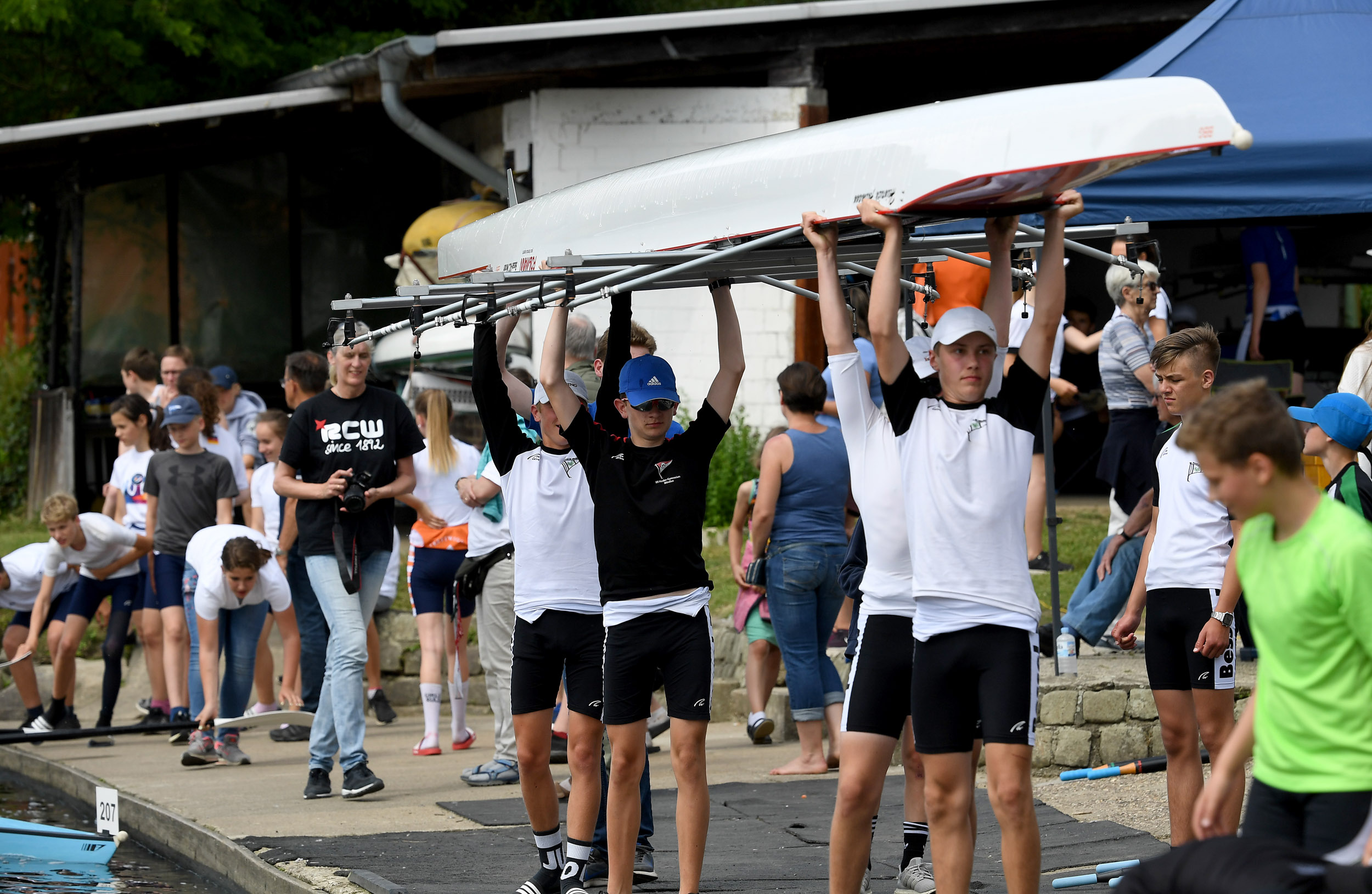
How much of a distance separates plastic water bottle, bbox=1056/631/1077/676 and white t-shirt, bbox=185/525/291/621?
4531mm

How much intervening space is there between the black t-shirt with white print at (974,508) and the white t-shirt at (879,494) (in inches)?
10.4

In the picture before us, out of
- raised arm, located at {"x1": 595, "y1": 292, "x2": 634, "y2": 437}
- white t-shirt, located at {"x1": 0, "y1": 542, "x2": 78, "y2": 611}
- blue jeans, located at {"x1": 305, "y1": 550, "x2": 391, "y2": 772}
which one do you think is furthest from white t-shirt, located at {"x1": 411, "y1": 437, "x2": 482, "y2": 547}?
raised arm, located at {"x1": 595, "y1": 292, "x2": 634, "y2": 437}

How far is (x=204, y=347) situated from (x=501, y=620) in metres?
10.8

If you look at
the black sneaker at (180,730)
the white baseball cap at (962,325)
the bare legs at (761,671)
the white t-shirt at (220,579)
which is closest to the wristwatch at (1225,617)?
the white baseball cap at (962,325)

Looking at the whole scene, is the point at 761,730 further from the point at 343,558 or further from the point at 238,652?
the point at 238,652

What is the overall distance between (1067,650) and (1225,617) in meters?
3.46

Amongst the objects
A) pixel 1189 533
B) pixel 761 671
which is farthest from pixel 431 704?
pixel 1189 533

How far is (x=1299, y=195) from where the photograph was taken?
740 cm

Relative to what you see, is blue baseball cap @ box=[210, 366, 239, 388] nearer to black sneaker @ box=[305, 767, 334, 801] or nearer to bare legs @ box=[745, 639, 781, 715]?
black sneaker @ box=[305, 767, 334, 801]

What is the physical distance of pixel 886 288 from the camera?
4.65 m

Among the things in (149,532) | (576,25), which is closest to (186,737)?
(149,532)

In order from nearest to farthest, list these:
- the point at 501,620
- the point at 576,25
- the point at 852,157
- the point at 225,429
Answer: the point at 852,157, the point at 501,620, the point at 225,429, the point at 576,25

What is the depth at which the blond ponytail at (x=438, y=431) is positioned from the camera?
9.43 metres

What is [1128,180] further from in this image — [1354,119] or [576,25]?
[576,25]
